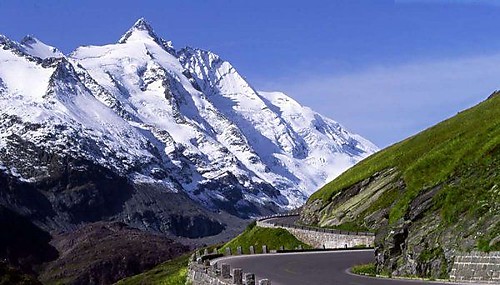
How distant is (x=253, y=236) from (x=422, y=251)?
2501 inches

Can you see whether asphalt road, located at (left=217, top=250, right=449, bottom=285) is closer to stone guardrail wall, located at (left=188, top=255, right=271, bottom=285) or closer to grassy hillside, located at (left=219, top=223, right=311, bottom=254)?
stone guardrail wall, located at (left=188, top=255, right=271, bottom=285)

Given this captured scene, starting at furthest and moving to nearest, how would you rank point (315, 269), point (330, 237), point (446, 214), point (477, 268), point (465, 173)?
point (330, 237) → point (315, 269) → point (465, 173) → point (446, 214) → point (477, 268)

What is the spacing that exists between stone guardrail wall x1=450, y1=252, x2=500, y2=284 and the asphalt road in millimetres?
1669

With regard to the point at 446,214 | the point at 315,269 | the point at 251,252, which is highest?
the point at 446,214

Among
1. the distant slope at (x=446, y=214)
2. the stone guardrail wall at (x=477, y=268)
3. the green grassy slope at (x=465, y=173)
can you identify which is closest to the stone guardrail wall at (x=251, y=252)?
the green grassy slope at (x=465, y=173)

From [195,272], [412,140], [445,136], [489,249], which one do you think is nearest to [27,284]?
[195,272]

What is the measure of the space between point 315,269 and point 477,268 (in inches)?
571

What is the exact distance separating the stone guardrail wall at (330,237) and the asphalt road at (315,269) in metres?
6.91

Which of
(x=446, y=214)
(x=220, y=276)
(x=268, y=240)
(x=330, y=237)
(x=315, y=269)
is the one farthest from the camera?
(x=268, y=240)

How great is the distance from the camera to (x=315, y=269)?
4500 cm

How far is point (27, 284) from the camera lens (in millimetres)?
62406

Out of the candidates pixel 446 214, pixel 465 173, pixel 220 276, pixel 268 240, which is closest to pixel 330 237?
pixel 268 240

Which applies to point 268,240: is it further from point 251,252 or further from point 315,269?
point 315,269

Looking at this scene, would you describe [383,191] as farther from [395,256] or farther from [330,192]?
[395,256]
